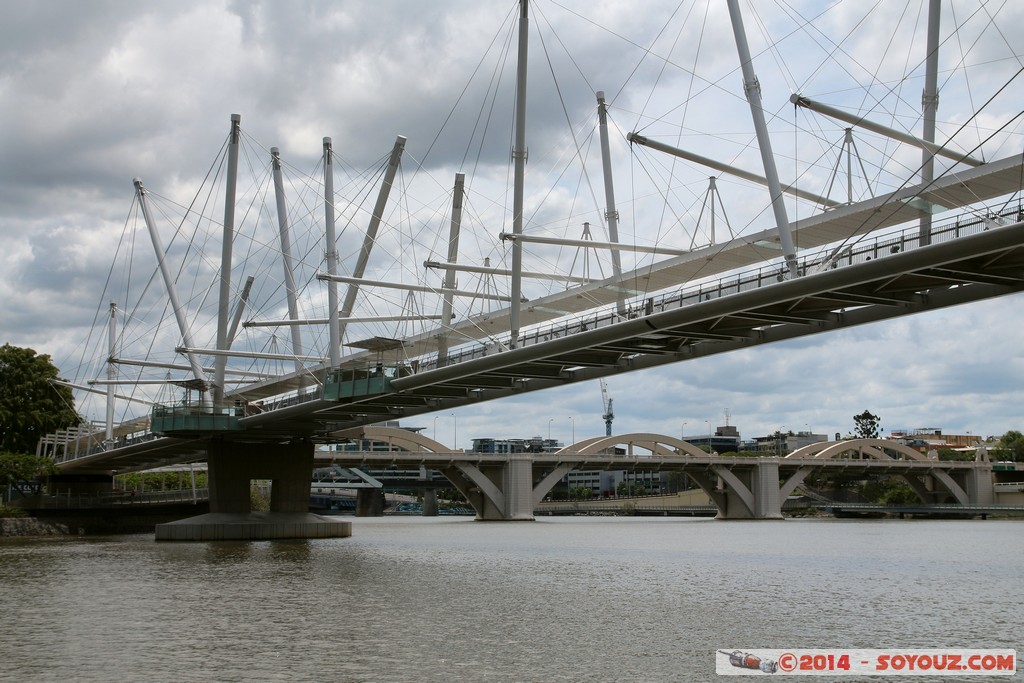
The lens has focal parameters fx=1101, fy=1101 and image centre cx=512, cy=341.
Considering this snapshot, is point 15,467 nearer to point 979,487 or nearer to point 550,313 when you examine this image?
point 550,313

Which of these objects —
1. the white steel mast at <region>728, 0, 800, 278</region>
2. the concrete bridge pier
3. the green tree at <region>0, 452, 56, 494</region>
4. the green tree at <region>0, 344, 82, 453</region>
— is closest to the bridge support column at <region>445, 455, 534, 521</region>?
the green tree at <region>0, 344, 82, 453</region>

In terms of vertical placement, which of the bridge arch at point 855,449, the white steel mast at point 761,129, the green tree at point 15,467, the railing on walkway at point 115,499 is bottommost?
the railing on walkway at point 115,499

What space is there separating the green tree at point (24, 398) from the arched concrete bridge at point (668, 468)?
32380mm

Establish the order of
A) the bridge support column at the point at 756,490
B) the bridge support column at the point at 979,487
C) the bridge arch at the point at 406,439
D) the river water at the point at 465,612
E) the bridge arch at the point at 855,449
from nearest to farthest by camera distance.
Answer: the river water at the point at 465,612, the bridge arch at the point at 406,439, the bridge support column at the point at 756,490, the bridge arch at the point at 855,449, the bridge support column at the point at 979,487

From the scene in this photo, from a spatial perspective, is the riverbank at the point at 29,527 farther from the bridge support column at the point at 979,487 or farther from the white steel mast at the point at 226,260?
the bridge support column at the point at 979,487

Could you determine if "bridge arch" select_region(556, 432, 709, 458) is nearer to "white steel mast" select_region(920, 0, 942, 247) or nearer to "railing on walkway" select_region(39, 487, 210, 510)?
"railing on walkway" select_region(39, 487, 210, 510)

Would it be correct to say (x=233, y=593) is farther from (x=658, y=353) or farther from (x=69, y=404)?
(x=69, y=404)

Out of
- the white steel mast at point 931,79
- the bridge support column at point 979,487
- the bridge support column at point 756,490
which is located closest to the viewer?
the white steel mast at point 931,79

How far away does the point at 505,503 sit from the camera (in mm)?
126000

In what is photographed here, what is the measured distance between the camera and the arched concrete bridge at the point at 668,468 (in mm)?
123000

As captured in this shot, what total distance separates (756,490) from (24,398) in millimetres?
86805

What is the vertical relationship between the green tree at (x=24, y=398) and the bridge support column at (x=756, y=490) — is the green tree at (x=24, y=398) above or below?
above

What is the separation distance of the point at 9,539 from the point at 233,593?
46074 millimetres

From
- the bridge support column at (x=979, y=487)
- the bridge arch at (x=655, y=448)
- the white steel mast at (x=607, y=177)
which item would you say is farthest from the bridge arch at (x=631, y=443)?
the white steel mast at (x=607, y=177)
